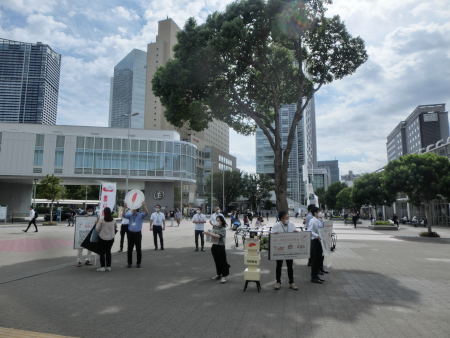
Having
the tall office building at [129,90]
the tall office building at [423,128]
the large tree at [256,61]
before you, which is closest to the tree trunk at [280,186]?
the large tree at [256,61]

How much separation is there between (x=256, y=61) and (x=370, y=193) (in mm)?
31417

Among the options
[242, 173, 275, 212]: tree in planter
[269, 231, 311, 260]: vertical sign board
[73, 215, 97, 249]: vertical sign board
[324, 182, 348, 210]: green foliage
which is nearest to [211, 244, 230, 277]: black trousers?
[269, 231, 311, 260]: vertical sign board

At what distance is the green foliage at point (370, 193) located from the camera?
40.2 metres

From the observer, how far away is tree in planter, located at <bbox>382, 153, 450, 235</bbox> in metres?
20.1

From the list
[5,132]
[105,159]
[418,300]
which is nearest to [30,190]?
[5,132]

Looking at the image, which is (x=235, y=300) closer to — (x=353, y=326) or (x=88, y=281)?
(x=353, y=326)

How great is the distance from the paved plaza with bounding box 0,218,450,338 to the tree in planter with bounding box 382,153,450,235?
12581mm

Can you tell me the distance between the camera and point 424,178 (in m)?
20.5

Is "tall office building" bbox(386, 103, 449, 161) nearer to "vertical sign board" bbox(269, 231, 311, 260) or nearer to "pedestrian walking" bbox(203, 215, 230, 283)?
"vertical sign board" bbox(269, 231, 311, 260)

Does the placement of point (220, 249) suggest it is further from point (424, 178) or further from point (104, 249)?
→ point (424, 178)

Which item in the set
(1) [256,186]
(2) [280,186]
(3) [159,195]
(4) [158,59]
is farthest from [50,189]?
(4) [158,59]

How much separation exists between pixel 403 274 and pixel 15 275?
9774 millimetres

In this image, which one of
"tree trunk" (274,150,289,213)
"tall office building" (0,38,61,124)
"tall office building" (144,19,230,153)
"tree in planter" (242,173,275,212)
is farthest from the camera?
"tall office building" (0,38,61,124)

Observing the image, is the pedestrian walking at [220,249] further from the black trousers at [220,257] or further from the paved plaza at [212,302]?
the paved plaza at [212,302]
